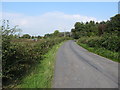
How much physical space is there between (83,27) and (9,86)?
84.0 meters

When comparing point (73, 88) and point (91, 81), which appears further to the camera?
point (91, 81)

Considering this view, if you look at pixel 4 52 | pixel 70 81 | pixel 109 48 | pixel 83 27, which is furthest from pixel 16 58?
pixel 83 27

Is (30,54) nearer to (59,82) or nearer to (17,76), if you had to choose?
(17,76)

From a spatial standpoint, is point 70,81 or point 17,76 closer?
point 70,81

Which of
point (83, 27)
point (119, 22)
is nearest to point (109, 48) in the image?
point (119, 22)

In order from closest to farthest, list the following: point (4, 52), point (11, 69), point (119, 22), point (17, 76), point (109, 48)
→ point (4, 52) → point (11, 69) → point (17, 76) → point (109, 48) → point (119, 22)

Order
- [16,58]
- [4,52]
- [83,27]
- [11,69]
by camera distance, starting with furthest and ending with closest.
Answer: [83,27], [16,58], [11,69], [4,52]

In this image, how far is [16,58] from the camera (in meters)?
6.53

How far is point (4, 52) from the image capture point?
5.57 m

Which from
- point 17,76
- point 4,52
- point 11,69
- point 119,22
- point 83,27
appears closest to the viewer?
point 4,52

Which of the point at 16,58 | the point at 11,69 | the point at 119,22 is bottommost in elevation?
the point at 11,69

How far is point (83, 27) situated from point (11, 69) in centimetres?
8392

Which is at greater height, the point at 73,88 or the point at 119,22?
the point at 119,22

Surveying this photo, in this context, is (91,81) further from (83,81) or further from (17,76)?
(17,76)
